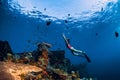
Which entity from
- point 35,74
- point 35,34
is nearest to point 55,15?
point 35,34

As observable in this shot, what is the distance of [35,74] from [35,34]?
105ft

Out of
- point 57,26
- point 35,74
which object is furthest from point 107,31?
point 35,74

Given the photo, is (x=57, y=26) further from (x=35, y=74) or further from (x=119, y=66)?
(x=119, y=66)

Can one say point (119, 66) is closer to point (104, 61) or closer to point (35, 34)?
point (104, 61)

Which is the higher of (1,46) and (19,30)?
(19,30)

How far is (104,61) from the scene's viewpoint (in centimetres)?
9000

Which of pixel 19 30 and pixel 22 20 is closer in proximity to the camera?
pixel 22 20

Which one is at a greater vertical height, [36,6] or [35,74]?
[36,6]

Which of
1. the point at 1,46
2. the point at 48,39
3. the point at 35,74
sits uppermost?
the point at 48,39

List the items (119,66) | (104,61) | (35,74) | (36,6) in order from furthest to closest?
(104,61), (119,66), (36,6), (35,74)

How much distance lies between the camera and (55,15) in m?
33.0

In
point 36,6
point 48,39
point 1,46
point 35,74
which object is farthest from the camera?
point 48,39

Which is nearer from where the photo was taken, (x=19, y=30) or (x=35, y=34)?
(x=19, y=30)

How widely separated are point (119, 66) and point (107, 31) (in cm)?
2847
